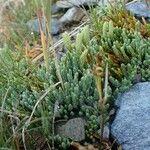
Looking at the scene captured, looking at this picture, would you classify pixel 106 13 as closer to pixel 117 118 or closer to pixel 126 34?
pixel 126 34

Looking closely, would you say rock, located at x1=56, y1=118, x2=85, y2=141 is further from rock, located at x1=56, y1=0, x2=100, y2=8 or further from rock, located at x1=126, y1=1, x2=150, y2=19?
rock, located at x1=56, y1=0, x2=100, y2=8

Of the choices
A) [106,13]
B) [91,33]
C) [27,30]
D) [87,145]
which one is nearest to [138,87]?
[87,145]

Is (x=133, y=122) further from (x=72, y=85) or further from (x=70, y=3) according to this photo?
(x=70, y=3)

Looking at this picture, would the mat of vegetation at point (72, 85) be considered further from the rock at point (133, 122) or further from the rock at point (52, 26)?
the rock at point (52, 26)

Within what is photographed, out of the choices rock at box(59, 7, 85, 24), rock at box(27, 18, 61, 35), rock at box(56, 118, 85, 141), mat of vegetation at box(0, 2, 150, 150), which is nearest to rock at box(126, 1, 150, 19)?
mat of vegetation at box(0, 2, 150, 150)

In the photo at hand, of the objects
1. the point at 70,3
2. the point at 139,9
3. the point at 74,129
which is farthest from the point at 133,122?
the point at 70,3

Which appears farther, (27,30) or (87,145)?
(27,30)
